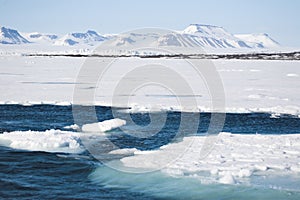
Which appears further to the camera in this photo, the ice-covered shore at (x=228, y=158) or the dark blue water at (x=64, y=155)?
the ice-covered shore at (x=228, y=158)

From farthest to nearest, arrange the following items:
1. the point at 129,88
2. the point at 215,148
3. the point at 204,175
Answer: the point at 129,88, the point at 215,148, the point at 204,175

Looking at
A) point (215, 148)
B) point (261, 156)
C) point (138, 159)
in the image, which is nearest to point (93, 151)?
point (138, 159)

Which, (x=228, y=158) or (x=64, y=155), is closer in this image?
(x=228, y=158)

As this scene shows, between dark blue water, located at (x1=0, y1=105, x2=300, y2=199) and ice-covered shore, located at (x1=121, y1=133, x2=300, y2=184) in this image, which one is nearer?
dark blue water, located at (x1=0, y1=105, x2=300, y2=199)

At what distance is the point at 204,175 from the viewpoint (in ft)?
22.5

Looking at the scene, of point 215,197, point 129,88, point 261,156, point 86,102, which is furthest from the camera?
point 129,88

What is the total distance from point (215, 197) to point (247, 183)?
2.18 ft

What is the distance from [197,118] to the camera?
12781 mm

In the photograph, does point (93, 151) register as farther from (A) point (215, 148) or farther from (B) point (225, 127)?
(B) point (225, 127)

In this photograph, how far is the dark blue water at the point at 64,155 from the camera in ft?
21.1

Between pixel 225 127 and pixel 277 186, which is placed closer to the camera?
pixel 277 186

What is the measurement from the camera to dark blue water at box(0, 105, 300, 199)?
645 cm

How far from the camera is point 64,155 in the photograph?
336 inches

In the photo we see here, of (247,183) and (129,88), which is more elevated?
(129,88)
